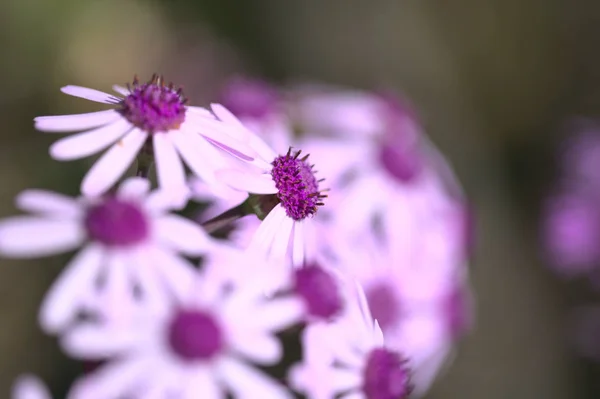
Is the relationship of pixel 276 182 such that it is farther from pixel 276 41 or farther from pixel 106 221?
pixel 276 41

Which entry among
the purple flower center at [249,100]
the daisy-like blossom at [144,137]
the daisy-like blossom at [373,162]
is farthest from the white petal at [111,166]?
the purple flower center at [249,100]

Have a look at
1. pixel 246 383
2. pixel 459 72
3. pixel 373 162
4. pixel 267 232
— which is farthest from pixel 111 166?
pixel 459 72

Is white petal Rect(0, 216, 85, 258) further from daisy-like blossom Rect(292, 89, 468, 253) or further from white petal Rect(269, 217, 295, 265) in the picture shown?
daisy-like blossom Rect(292, 89, 468, 253)

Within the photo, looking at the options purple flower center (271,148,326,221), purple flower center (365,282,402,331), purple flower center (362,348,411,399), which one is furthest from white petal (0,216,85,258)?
purple flower center (365,282,402,331)

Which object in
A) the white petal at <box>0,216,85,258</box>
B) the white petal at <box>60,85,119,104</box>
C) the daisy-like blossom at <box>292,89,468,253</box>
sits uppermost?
the daisy-like blossom at <box>292,89,468,253</box>

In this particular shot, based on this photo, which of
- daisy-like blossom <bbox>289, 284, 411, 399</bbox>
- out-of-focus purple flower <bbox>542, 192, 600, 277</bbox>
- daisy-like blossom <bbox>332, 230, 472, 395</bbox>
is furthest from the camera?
out-of-focus purple flower <bbox>542, 192, 600, 277</bbox>

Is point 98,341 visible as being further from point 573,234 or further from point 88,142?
point 573,234
